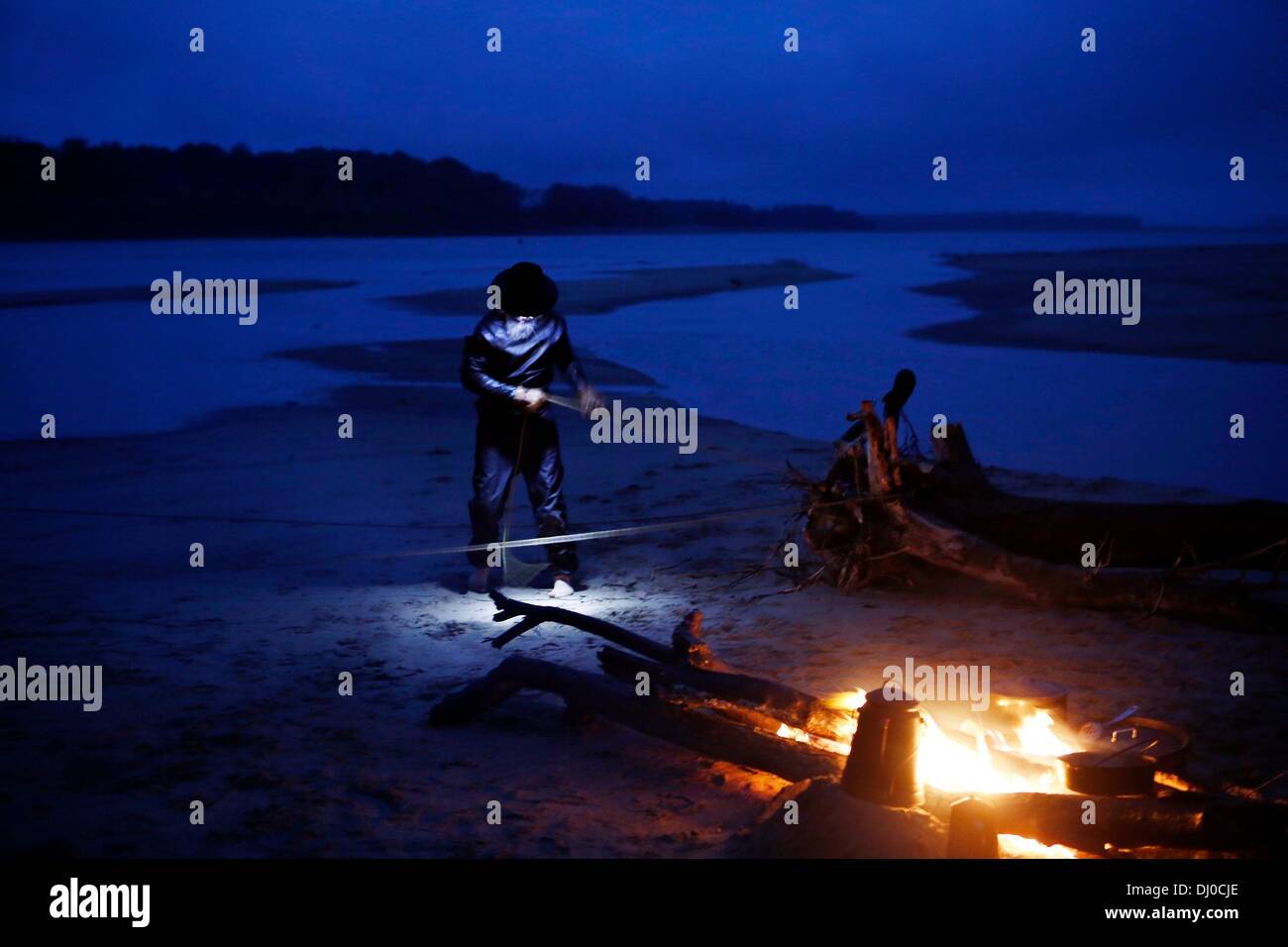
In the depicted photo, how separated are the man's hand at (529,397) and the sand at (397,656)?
121 centimetres

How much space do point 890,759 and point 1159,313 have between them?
75.0ft

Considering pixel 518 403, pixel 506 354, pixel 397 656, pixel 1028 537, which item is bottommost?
pixel 397 656

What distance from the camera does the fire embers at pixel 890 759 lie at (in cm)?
390

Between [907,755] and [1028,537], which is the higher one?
[1028,537]

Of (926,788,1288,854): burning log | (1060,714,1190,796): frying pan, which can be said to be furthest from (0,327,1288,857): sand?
(926,788,1288,854): burning log

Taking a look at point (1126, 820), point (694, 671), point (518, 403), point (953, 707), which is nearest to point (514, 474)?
point (518, 403)

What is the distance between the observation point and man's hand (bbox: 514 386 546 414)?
760cm

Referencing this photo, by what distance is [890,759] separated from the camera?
391 cm

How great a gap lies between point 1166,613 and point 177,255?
5035 centimetres

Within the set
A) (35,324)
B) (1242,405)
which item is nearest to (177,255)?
(35,324)

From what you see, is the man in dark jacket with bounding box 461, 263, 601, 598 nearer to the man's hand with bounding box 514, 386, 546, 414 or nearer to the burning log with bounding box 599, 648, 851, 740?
the man's hand with bounding box 514, 386, 546, 414

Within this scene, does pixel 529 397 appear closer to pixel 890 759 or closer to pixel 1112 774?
pixel 890 759

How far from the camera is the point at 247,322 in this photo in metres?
27.3
